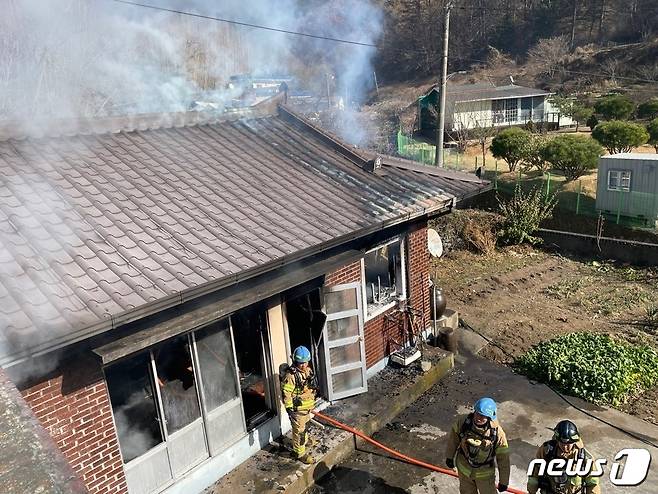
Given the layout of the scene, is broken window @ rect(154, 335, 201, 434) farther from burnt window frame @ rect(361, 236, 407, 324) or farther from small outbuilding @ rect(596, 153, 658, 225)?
small outbuilding @ rect(596, 153, 658, 225)

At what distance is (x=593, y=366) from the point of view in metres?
8.88

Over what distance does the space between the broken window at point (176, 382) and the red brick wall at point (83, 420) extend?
2.56 ft

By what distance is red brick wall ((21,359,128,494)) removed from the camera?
192 inches

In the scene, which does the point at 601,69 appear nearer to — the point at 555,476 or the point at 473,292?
the point at 473,292

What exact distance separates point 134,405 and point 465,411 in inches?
206

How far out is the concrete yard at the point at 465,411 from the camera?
673cm

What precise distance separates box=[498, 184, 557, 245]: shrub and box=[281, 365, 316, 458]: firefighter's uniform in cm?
1235

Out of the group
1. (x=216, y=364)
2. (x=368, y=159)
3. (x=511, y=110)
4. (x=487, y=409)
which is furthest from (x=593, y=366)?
(x=511, y=110)

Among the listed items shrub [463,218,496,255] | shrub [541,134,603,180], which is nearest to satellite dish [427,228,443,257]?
shrub [463,218,496,255]

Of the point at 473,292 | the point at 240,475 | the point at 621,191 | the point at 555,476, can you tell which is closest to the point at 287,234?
the point at 240,475

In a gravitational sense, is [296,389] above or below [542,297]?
above

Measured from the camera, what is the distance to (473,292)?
1376cm

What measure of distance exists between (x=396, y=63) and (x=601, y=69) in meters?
18.4

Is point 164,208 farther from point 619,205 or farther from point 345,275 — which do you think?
point 619,205
